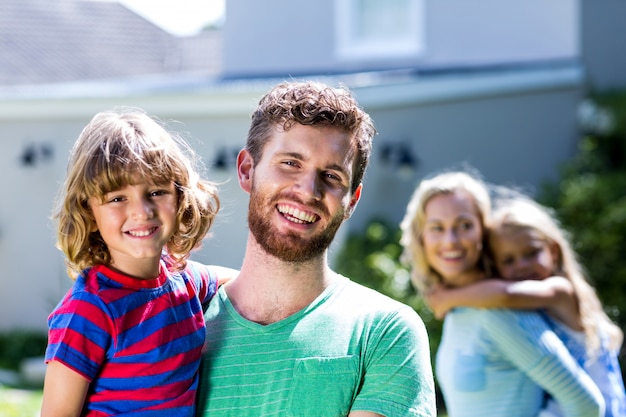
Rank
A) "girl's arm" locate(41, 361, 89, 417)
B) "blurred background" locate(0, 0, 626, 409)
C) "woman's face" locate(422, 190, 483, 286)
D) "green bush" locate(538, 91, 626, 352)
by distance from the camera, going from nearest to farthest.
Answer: "girl's arm" locate(41, 361, 89, 417) → "woman's face" locate(422, 190, 483, 286) → "green bush" locate(538, 91, 626, 352) → "blurred background" locate(0, 0, 626, 409)

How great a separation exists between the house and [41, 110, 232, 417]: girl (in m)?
5.90

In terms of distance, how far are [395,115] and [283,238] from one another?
25.4 feet

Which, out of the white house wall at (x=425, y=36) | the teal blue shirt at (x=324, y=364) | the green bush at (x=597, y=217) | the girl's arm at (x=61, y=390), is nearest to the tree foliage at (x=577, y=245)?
the green bush at (x=597, y=217)

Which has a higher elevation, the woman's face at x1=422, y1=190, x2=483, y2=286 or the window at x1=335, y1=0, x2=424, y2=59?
the window at x1=335, y1=0, x2=424, y2=59

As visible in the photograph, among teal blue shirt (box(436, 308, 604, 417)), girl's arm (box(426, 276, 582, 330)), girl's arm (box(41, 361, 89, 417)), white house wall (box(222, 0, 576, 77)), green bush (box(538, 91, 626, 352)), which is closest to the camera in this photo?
girl's arm (box(41, 361, 89, 417))

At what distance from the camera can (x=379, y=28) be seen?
1327 cm

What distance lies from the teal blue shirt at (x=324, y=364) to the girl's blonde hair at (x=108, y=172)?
382 mm

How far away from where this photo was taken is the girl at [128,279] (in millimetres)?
2396

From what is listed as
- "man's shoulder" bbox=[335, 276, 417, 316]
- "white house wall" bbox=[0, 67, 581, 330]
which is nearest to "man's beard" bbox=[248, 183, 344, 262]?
"man's shoulder" bbox=[335, 276, 417, 316]

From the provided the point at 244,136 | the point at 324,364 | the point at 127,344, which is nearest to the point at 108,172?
the point at 127,344

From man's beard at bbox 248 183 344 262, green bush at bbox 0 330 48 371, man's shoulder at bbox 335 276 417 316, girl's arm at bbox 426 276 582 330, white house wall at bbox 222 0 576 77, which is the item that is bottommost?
green bush at bbox 0 330 48 371

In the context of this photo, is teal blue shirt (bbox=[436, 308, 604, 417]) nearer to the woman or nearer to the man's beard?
the woman

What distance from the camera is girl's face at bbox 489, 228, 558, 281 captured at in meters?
3.98

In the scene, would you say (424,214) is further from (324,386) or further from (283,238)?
(324,386)
